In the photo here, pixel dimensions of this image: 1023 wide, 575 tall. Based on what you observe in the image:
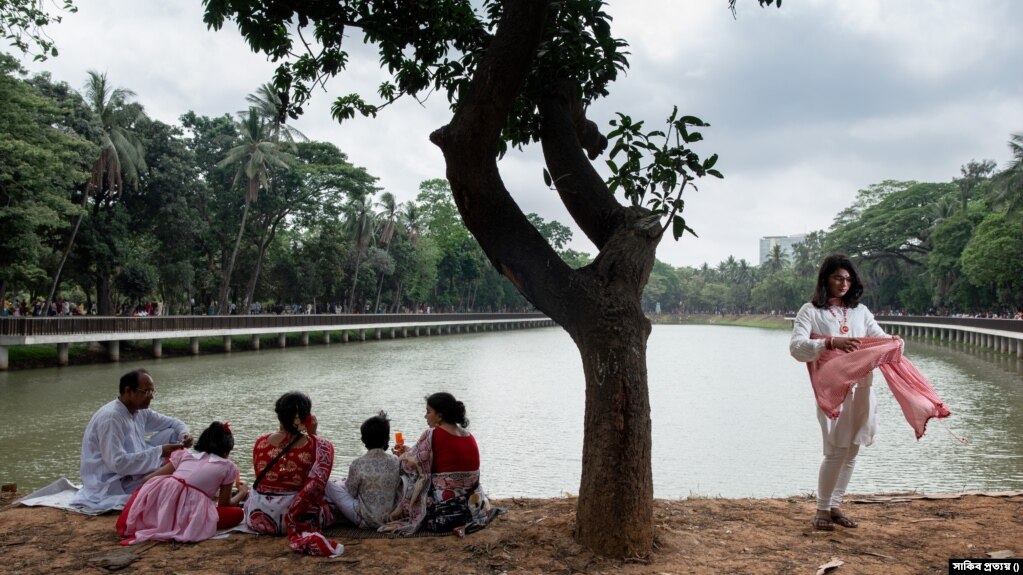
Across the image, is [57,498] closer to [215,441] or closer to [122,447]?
[122,447]

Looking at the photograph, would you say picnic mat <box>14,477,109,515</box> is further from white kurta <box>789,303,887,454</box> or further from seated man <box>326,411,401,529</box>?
white kurta <box>789,303,887,454</box>

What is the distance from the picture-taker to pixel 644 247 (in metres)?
4.20

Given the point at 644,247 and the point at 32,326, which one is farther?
the point at 32,326

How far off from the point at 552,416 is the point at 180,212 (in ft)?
62.5

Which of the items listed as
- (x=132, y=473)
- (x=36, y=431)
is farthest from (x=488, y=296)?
(x=132, y=473)

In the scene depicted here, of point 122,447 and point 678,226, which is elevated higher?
point 678,226

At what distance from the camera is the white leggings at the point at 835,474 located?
4203 mm

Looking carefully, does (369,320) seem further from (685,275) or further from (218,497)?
(685,275)

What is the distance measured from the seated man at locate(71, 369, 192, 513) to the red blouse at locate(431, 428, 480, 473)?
1.67 m

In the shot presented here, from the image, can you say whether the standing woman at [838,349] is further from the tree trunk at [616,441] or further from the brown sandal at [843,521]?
the tree trunk at [616,441]

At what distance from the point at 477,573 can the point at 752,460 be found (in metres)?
7.42

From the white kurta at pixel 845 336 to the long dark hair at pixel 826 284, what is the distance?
0.14 ft

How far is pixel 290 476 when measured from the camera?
4.28 m

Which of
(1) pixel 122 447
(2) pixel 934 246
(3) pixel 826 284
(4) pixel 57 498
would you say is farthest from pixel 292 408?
(2) pixel 934 246
